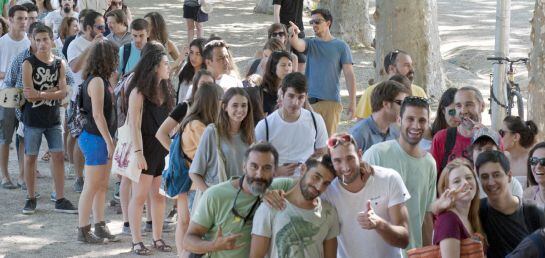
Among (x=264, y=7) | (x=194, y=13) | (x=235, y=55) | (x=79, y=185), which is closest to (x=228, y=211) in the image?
(x=79, y=185)

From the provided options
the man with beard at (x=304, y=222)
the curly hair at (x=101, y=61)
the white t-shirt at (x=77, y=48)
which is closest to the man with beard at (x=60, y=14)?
the white t-shirt at (x=77, y=48)

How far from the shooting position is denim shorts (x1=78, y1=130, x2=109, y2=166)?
1031 cm

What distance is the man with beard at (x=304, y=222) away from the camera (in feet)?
21.5

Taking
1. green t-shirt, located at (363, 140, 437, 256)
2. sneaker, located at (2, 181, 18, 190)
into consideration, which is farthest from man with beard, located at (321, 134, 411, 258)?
sneaker, located at (2, 181, 18, 190)

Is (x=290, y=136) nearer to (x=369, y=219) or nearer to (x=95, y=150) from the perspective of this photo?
(x=369, y=219)

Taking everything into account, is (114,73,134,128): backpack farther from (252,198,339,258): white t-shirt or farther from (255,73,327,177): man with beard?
(252,198,339,258): white t-shirt

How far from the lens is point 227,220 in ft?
22.5

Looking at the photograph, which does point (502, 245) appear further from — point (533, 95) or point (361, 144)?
point (533, 95)

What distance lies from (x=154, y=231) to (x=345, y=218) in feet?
11.9

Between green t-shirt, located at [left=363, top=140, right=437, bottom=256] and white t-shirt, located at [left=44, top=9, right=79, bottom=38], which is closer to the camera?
green t-shirt, located at [left=363, top=140, right=437, bottom=256]

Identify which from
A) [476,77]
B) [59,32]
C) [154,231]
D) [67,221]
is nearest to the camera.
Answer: [154,231]

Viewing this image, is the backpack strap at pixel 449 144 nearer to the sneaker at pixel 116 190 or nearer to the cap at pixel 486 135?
the cap at pixel 486 135

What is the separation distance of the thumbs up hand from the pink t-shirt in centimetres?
32

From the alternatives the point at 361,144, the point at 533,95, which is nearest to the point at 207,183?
the point at 361,144
